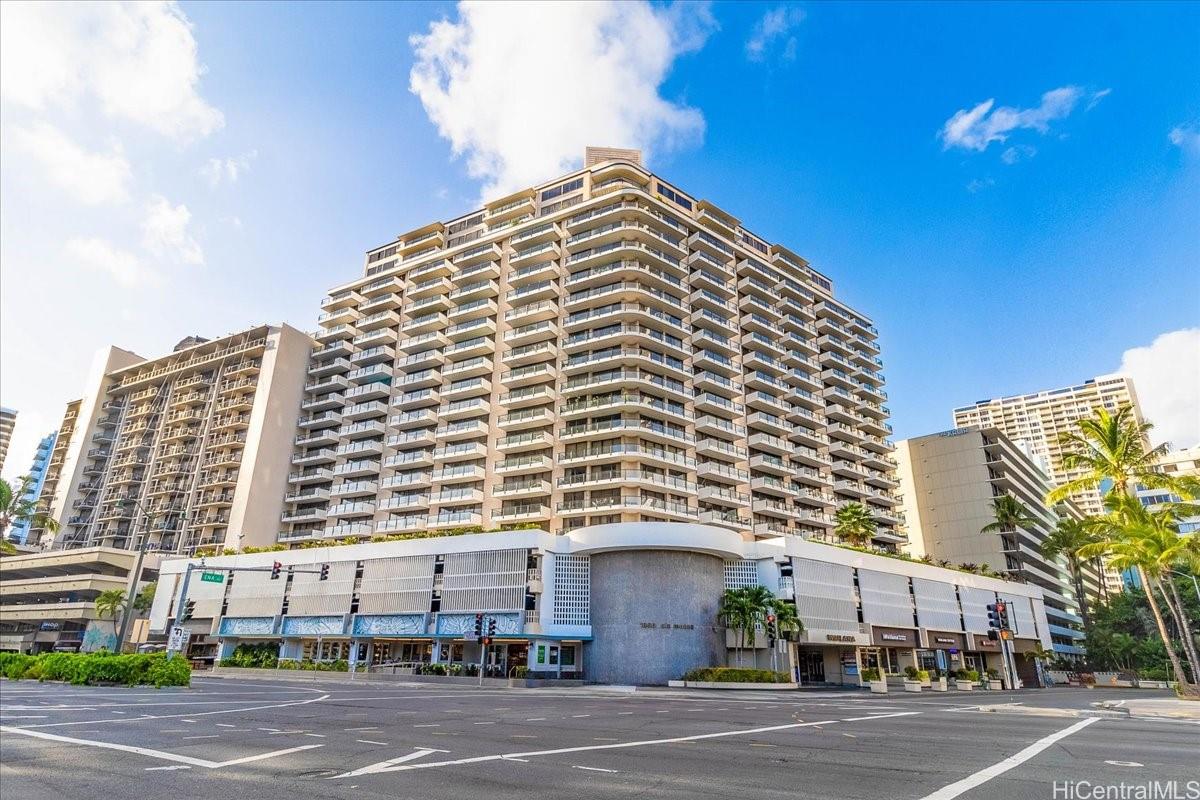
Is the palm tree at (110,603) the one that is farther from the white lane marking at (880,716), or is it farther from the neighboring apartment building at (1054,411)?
the neighboring apartment building at (1054,411)

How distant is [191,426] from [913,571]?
92.8 metres

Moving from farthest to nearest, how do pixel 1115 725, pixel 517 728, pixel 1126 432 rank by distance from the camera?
1. pixel 1126 432
2. pixel 1115 725
3. pixel 517 728

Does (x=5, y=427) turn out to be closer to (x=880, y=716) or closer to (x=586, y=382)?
(x=586, y=382)

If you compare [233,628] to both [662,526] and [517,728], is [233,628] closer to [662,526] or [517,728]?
[662,526]

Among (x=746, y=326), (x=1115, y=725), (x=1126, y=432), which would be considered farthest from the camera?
(x=746, y=326)

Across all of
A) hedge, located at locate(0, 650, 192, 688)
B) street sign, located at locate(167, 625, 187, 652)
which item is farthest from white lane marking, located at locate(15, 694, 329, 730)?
street sign, located at locate(167, 625, 187, 652)

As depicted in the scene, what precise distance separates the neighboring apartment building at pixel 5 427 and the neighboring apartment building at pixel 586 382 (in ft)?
559

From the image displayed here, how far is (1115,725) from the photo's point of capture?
19859 millimetres

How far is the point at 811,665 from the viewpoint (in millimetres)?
54938

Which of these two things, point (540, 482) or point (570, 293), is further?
point (570, 293)

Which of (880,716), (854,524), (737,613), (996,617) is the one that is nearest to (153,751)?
(880,716)

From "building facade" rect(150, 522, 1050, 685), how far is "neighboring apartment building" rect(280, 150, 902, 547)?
307 inches

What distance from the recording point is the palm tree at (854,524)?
6806cm

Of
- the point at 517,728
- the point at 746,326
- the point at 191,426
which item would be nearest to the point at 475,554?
the point at 517,728
